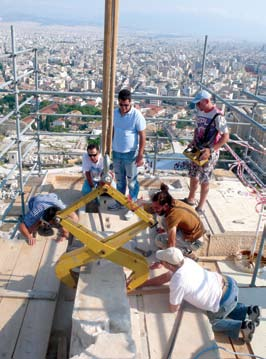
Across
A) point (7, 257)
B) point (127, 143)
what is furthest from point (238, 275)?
point (7, 257)

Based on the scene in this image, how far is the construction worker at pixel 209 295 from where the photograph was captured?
2740mm

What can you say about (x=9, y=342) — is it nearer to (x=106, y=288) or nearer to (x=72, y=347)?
(x=72, y=347)

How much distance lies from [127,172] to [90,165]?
16.1 inches

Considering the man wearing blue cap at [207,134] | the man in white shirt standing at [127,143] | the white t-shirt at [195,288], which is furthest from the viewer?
the man in white shirt standing at [127,143]

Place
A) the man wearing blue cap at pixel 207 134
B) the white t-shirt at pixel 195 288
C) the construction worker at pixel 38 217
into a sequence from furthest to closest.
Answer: the man wearing blue cap at pixel 207 134, the construction worker at pixel 38 217, the white t-shirt at pixel 195 288

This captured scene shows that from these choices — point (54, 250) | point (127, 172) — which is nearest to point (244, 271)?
point (127, 172)

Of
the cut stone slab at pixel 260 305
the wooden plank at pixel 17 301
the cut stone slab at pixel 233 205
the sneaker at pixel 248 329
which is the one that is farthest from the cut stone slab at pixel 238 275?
the wooden plank at pixel 17 301

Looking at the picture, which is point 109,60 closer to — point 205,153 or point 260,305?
point 205,153

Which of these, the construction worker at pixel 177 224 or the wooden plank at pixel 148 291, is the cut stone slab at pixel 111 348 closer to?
the wooden plank at pixel 148 291

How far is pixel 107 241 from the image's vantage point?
110 inches

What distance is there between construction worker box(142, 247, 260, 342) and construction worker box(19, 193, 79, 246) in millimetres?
1145

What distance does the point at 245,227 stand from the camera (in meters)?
4.18

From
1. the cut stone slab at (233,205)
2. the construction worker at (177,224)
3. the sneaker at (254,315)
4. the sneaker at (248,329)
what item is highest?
the construction worker at (177,224)

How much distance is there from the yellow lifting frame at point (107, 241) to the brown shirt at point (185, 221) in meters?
0.50
